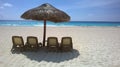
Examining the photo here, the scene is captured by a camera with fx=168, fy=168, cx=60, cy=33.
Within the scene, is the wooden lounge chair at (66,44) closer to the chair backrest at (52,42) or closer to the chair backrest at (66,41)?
the chair backrest at (66,41)

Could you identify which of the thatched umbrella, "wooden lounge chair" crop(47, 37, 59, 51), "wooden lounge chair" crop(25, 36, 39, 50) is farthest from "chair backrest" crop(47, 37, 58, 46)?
the thatched umbrella

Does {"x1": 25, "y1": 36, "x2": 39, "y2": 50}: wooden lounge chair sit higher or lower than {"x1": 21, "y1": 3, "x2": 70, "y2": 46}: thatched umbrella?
lower

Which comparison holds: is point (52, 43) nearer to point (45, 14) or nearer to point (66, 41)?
point (66, 41)

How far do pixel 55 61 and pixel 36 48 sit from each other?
176 centimetres

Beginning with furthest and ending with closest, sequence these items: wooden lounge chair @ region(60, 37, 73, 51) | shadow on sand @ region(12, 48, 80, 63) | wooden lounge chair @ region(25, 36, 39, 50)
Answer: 1. wooden lounge chair @ region(25, 36, 39, 50)
2. wooden lounge chair @ region(60, 37, 73, 51)
3. shadow on sand @ region(12, 48, 80, 63)

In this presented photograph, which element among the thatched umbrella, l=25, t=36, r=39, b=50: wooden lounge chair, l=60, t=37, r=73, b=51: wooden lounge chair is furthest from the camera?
l=25, t=36, r=39, b=50: wooden lounge chair

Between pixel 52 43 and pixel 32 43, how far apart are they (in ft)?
3.12

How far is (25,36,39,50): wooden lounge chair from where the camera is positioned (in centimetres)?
778

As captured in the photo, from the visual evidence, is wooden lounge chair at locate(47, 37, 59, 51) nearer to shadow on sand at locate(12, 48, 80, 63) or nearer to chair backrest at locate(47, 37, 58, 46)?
chair backrest at locate(47, 37, 58, 46)

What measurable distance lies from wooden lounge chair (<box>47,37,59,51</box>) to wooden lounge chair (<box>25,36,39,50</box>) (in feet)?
1.94

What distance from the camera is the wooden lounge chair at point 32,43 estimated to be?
25.5 ft

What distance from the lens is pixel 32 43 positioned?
7.88 meters

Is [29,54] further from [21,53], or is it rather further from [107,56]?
[107,56]

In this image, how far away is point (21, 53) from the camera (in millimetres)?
7684
